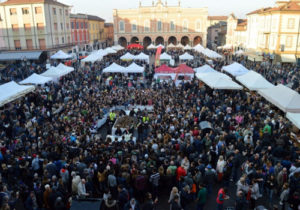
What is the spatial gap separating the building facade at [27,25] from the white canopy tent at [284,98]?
28.5 metres

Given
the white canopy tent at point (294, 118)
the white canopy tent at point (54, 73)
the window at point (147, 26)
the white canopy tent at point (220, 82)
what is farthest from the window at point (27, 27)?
the white canopy tent at point (294, 118)

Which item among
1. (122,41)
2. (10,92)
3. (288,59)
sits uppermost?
(122,41)

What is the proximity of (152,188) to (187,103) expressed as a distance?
296 inches

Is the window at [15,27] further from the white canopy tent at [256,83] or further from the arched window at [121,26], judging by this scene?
the white canopy tent at [256,83]

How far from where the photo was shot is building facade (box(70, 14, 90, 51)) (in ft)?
136

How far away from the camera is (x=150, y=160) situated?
690cm

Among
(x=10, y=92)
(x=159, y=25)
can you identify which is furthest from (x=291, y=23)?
(x=10, y=92)

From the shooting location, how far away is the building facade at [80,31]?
4134 centimetres

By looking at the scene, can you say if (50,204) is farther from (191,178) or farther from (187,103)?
(187,103)

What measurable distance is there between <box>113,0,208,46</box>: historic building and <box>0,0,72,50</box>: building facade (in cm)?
1940

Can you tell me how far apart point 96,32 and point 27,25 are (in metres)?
22.2

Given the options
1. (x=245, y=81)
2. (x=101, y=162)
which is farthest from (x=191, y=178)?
(x=245, y=81)

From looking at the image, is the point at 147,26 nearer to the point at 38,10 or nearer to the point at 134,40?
the point at 134,40

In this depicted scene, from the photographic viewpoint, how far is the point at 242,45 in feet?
137
